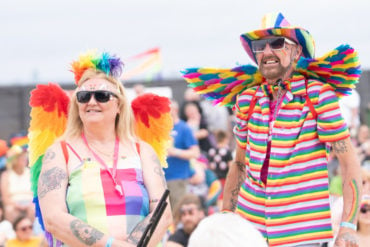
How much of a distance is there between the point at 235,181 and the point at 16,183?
572 centimetres

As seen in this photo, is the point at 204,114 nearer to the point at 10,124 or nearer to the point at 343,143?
the point at 10,124

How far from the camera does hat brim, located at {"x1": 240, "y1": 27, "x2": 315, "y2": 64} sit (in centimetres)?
469

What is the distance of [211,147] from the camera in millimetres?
11398

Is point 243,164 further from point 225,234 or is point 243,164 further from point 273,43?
point 225,234

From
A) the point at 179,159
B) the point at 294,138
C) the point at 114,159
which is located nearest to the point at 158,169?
the point at 114,159

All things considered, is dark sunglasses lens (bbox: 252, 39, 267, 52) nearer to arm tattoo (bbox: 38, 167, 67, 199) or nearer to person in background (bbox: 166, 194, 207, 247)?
arm tattoo (bbox: 38, 167, 67, 199)

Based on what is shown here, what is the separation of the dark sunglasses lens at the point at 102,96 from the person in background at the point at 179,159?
4.46 meters

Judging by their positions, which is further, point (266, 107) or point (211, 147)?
point (211, 147)

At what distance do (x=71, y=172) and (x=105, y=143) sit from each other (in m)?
0.29

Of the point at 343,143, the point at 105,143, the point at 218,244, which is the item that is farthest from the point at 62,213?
the point at 218,244

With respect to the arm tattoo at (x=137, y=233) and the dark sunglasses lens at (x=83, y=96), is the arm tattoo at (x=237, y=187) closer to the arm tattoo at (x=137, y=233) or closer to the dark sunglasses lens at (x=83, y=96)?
the arm tattoo at (x=137, y=233)

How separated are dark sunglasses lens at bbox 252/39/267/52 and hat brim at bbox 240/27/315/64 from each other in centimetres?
4

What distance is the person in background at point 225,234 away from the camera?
2498 mm

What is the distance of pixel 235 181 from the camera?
4.98m
